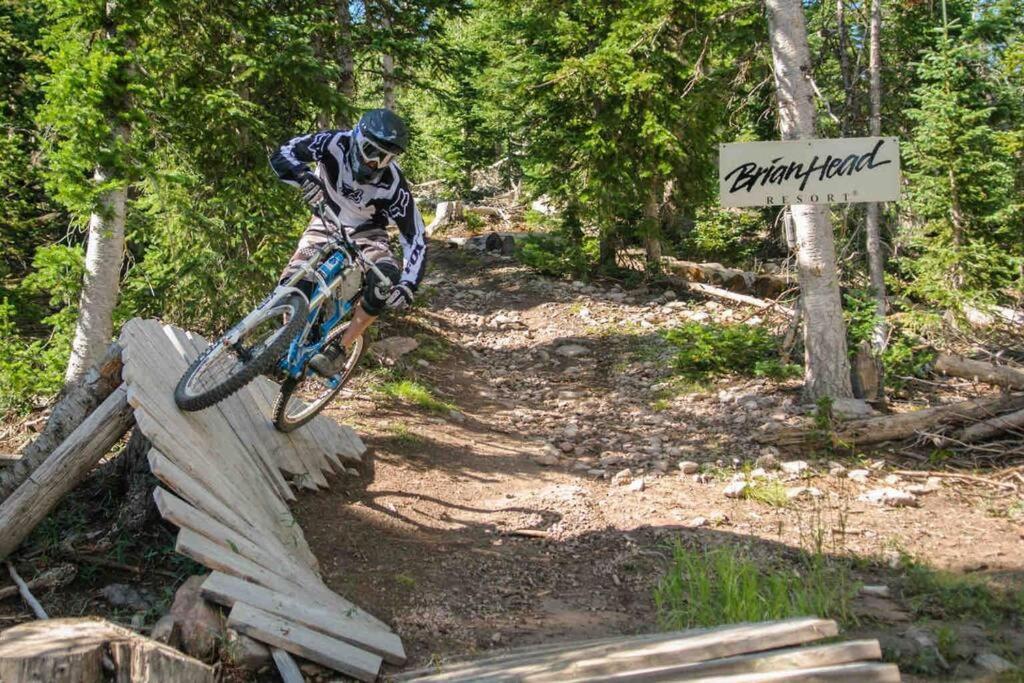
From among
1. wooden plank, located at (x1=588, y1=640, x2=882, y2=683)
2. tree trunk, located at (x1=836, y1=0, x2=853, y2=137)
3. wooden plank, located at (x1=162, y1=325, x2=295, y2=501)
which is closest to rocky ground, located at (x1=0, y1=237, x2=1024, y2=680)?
wooden plank, located at (x1=162, y1=325, x2=295, y2=501)

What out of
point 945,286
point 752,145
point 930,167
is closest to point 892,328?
point 752,145

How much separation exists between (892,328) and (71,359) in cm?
953

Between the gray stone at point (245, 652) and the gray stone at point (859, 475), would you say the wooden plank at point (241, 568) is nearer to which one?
the gray stone at point (245, 652)

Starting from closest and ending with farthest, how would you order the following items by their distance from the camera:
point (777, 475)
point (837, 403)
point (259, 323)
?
point (259, 323), point (777, 475), point (837, 403)

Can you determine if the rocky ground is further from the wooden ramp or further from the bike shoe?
the bike shoe

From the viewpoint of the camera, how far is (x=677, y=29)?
16.3 m

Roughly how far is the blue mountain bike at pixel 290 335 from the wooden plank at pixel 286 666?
186 cm

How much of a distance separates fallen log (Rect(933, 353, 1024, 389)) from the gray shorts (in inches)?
288

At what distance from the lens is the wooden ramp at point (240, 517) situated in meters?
3.85

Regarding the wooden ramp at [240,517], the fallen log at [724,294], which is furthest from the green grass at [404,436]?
the fallen log at [724,294]

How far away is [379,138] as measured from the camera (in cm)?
567

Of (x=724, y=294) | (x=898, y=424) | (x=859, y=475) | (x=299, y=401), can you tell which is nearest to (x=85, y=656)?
(x=299, y=401)

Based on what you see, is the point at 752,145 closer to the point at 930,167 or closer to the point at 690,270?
the point at 930,167

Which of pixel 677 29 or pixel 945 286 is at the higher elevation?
pixel 677 29
